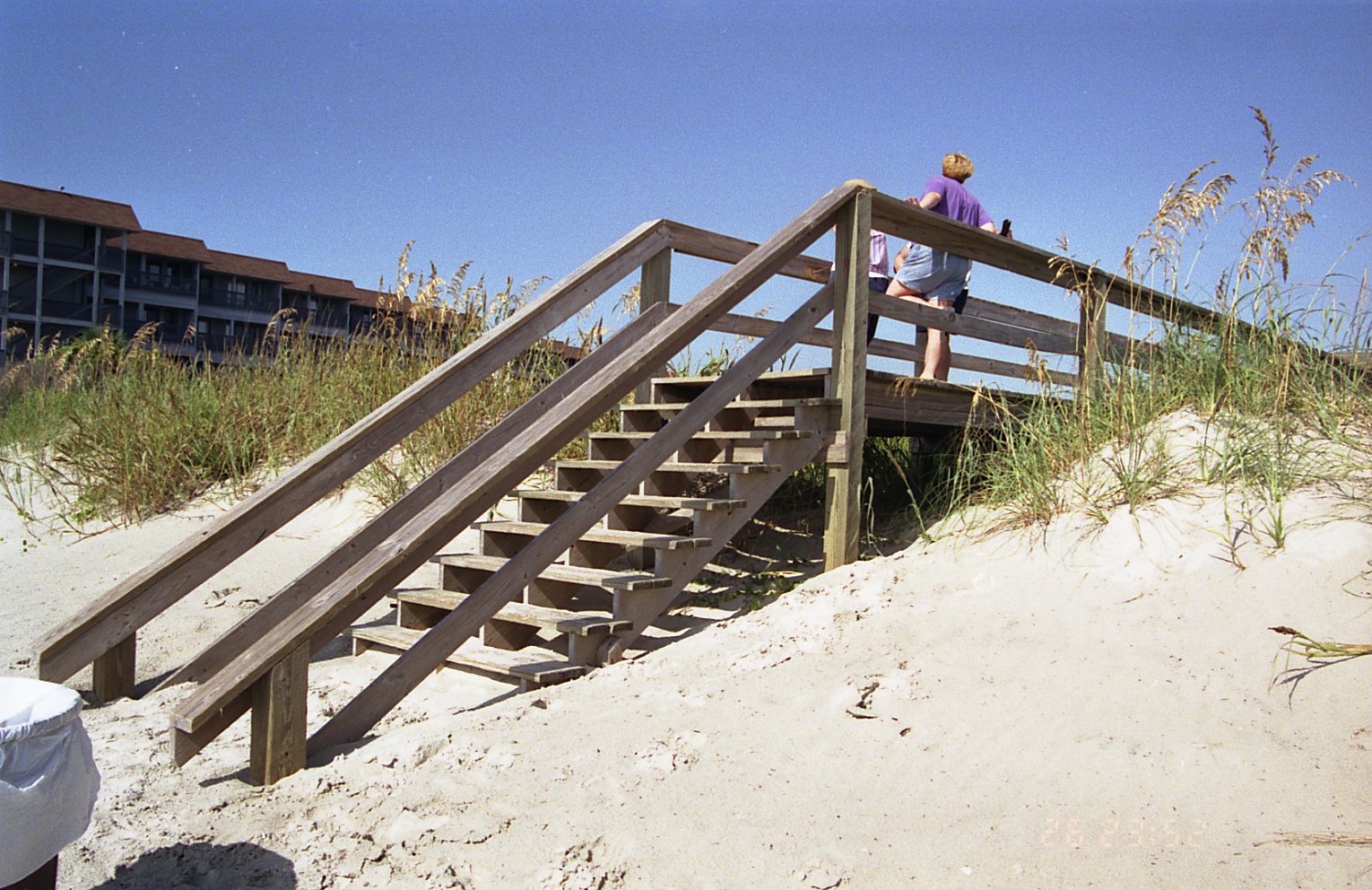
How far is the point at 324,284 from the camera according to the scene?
41719 millimetres

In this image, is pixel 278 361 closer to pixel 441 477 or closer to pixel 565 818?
pixel 441 477

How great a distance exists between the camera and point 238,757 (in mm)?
3350

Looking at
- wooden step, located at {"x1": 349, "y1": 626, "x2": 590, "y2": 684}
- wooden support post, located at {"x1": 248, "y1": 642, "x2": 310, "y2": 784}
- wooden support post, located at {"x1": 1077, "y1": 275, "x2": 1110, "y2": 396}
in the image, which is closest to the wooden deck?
wooden support post, located at {"x1": 1077, "y1": 275, "x2": 1110, "y2": 396}

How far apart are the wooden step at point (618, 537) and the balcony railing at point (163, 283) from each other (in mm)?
38433

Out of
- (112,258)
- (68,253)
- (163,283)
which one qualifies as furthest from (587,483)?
(163,283)

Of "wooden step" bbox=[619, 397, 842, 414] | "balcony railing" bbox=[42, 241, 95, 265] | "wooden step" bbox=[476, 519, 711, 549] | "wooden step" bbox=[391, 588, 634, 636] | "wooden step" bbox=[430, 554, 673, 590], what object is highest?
"balcony railing" bbox=[42, 241, 95, 265]

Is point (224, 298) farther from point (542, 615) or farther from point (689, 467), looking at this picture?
point (542, 615)

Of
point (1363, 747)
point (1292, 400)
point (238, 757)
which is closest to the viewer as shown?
point (1363, 747)

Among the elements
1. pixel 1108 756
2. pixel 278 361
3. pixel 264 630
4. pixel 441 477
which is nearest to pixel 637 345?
pixel 441 477

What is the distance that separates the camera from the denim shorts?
5984 millimetres

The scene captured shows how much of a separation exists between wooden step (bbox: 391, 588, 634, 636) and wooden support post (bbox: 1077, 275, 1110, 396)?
257 cm

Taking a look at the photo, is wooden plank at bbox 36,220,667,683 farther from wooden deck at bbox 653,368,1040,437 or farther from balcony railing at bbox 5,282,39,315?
balcony railing at bbox 5,282,39,315

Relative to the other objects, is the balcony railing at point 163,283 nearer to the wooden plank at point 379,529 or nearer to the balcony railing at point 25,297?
the balcony railing at point 25,297

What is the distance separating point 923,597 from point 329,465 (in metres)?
2.73
